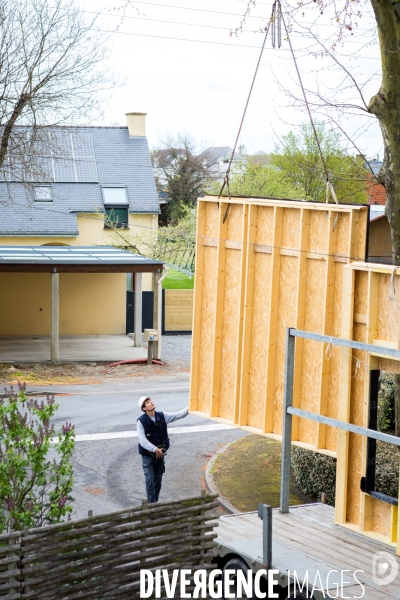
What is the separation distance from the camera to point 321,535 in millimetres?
8930

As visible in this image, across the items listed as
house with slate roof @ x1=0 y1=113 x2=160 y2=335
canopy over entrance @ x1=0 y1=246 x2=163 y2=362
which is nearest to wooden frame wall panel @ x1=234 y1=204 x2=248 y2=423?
canopy over entrance @ x1=0 y1=246 x2=163 y2=362

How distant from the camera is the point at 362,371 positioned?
9.23m

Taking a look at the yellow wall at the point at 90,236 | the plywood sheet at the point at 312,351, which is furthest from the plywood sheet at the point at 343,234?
the yellow wall at the point at 90,236

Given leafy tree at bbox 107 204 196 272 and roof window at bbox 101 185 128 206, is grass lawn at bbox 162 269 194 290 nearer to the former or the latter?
leafy tree at bbox 107 204 196 272

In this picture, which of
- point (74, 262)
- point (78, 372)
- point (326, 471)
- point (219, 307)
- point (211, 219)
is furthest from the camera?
point (74, 262)

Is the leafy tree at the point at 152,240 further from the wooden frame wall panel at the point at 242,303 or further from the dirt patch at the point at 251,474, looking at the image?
the wooden frame wall panel at the point at 242,303

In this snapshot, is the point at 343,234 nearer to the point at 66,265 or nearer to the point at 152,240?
the point at 66,265

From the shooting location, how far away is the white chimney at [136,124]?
39291mm

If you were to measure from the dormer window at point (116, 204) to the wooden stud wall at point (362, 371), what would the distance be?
87.4 feet

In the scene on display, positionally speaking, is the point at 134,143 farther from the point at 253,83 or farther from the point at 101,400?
the point at 253,83

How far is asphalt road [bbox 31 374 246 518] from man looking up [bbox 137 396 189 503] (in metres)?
1.40

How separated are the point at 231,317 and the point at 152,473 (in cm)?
236

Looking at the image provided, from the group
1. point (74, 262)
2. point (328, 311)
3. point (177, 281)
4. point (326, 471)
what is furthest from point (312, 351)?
A: point (177, 281)

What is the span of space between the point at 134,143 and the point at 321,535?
32.3m
